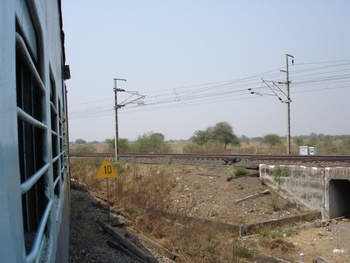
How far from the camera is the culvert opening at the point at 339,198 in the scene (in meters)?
15.7

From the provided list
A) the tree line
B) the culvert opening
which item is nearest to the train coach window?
the culvert opening

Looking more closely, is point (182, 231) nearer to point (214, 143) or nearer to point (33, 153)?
point (33, 153)

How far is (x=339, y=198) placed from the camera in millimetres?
16219

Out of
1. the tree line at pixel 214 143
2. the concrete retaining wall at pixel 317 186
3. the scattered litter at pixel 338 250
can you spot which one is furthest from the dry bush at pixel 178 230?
the tree line at pixel 214 143

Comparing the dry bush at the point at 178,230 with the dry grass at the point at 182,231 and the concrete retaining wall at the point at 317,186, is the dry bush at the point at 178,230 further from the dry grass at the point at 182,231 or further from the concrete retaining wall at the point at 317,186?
the concrete retaining wall at the point at 317,186

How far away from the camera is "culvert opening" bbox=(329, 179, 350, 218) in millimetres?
→ 15688

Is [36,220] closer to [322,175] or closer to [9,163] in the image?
[9,163]

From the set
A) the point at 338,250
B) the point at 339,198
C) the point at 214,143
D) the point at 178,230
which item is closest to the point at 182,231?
the point at 178,230

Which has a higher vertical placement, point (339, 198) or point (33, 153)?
point (33, 153)

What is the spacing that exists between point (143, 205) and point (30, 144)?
11396mm

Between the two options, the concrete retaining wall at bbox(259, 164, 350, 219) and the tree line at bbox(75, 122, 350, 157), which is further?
the tree line at bbox(75, 122, 350, 157)

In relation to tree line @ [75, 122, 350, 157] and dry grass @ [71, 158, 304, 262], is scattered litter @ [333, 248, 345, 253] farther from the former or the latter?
tree line @ [75, 122, 350, 157]

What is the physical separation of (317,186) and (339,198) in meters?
1.22

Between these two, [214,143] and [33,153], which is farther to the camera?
[214,143]
